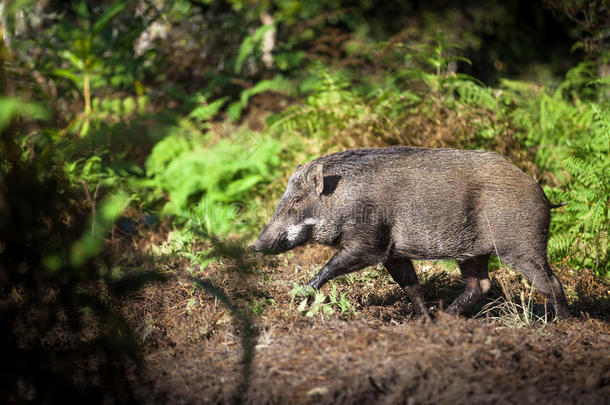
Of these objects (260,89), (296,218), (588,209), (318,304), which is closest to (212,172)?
(260,89)

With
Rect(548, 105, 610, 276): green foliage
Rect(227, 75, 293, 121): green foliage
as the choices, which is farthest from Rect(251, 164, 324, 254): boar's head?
Rect(227, 75, 293, 121): green foliage

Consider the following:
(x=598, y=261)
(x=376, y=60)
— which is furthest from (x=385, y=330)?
(x=376, y=60)

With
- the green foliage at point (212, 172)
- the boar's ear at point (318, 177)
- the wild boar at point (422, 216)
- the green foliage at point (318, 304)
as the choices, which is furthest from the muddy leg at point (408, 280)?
the green foliage at point (212, 172)

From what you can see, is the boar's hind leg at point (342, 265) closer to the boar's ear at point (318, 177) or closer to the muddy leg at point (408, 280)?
the muddy leg at point (408, 280)

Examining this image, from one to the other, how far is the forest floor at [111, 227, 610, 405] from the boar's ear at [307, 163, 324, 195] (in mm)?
756

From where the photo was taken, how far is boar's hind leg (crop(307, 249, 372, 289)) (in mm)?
3924

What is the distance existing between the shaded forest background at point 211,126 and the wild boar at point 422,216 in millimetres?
698

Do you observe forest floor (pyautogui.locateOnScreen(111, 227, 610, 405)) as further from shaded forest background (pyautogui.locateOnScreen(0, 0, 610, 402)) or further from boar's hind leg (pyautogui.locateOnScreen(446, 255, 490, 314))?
boar's hind leg (pyautogui.locateOnScreen(446, 255, 490, 314))

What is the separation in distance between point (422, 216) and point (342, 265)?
62 centimetres

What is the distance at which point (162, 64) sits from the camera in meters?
10.1

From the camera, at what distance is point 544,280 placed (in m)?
4.02

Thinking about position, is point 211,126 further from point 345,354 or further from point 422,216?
point 345,354

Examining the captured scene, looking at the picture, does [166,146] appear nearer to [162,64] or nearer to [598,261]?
[162,64]

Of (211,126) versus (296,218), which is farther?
(211,126)
